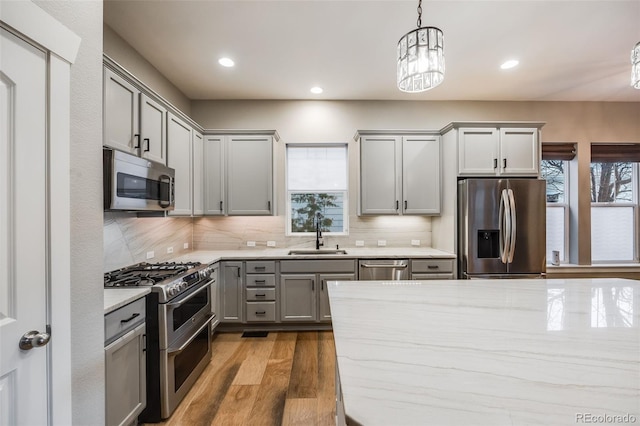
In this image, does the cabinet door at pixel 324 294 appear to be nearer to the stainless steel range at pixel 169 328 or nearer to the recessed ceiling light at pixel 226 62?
the stainless steel range at pixel 169 328

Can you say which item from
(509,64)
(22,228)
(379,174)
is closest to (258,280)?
(379,174)

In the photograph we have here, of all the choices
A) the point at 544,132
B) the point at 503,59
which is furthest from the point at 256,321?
the point at 544,132

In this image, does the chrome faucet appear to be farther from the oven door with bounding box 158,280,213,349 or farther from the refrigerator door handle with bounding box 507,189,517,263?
the refrigerator door handle with bounding box 507,189,517,263

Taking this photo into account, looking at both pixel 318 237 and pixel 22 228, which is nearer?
pixel 22 228

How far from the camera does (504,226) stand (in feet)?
9.37

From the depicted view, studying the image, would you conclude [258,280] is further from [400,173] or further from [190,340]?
[400,173]

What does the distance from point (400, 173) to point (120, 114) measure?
2.81 m

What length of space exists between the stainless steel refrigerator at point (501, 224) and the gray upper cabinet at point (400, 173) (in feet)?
1.64

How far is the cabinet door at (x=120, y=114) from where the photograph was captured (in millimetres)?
1759

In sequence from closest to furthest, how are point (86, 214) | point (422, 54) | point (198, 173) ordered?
point (86, 214) → point (422, 54) → point (198, 173)

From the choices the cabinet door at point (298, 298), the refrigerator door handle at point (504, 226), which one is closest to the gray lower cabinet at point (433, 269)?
the refrigerator door handle at point (504, 226)

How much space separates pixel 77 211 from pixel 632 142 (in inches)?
233

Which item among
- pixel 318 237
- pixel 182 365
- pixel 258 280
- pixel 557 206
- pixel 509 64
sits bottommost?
pixel 182 365

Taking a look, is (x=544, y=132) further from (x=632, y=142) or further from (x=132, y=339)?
(x=132, y=339)
